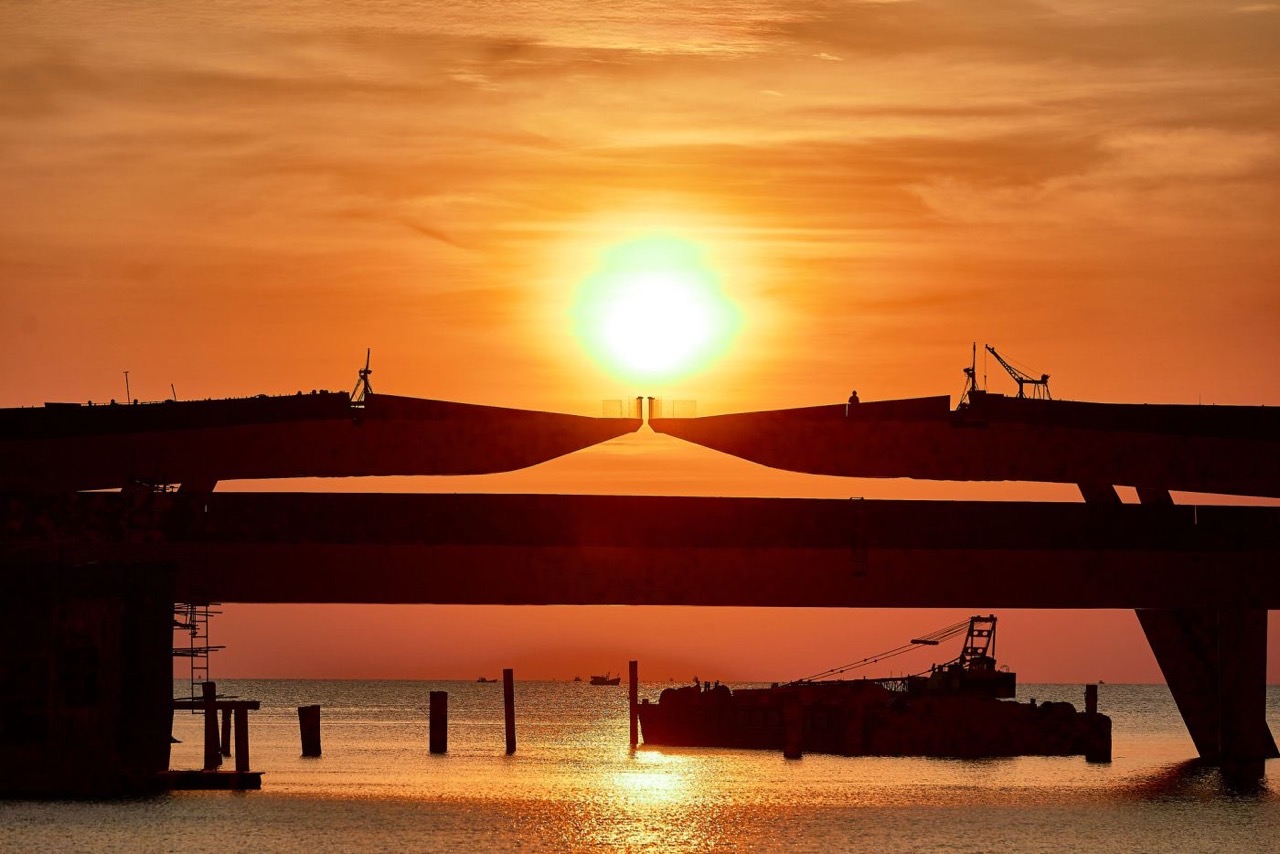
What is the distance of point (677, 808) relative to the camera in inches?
2995

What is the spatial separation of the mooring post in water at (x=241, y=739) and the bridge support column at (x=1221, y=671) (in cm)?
3922

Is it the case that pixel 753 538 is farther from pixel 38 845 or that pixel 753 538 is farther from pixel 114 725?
pixel 38 845

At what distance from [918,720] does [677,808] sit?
4038cm

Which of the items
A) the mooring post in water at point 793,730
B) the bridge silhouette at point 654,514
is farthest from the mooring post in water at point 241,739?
the mooring post in water at point 793,730

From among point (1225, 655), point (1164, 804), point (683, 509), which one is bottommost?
point (1164, 804)

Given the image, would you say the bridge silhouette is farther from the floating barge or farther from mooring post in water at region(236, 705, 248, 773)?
the floating barge

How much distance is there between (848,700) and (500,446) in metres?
44.8

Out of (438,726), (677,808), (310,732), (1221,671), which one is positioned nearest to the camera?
(677,808)

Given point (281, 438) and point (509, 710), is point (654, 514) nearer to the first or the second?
point (281, 438)

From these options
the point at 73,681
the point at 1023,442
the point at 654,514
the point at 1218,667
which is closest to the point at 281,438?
the point at 654,514

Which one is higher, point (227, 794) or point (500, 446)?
point (500, 446)

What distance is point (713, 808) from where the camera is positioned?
248 feet

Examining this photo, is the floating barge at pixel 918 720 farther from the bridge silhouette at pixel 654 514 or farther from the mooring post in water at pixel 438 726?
the bridge silhouette at pixel 654 514

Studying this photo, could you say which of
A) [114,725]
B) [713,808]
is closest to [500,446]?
[713,808]
